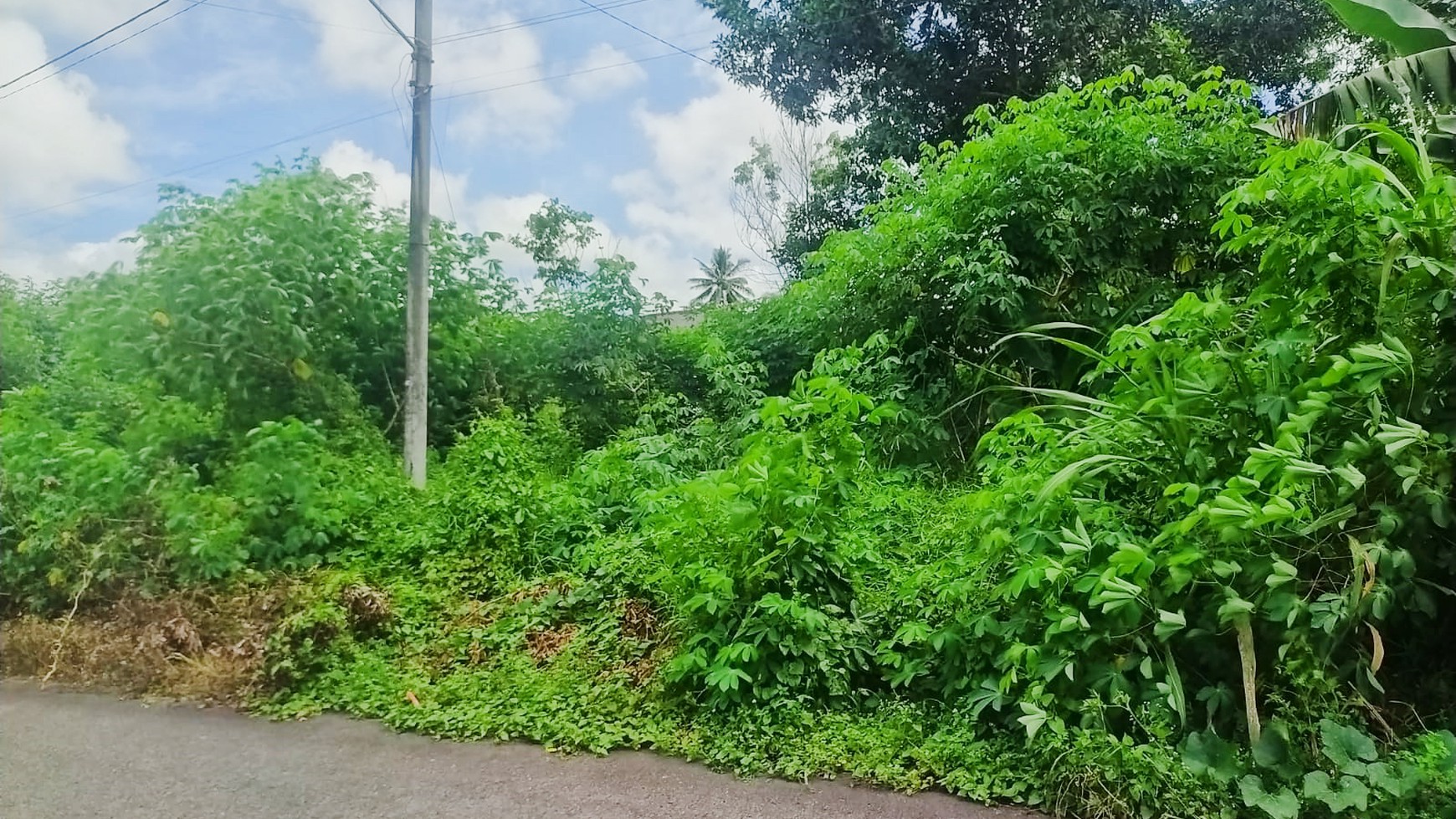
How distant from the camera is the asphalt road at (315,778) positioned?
1.34 m

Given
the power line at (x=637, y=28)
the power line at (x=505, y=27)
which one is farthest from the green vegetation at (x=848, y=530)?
the power line at (x=637, y=28)

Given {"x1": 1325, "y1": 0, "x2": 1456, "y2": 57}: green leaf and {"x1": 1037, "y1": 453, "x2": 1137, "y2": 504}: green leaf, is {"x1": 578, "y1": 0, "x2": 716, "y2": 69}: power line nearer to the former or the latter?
{"x1": 1037, "y1": 453, "x2": 1137, "y2": 504}: green leaf

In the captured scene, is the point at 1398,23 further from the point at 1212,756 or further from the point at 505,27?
the point at 505,27

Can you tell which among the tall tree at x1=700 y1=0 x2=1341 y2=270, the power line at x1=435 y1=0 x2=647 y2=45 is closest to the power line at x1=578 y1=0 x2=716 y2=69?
the power line at x1=435 y1=0 x2=647 y2=45

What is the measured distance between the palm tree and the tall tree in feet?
1.59

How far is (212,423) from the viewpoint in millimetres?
1839

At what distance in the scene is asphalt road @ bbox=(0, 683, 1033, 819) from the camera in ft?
4.40

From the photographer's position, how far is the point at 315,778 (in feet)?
4.78

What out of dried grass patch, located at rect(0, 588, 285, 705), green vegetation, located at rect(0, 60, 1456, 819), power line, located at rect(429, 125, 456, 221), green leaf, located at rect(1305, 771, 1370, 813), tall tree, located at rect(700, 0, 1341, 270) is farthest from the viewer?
tall tree, located at rect(700, 0, 1341, 270)

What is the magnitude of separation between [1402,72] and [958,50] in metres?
2.14

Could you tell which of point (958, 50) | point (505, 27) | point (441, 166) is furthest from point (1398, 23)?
point (441, 166)

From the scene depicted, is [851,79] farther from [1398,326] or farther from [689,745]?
[689,745]

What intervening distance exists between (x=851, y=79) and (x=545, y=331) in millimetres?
2179

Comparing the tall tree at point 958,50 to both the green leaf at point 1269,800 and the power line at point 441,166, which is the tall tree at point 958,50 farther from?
the green leaf at point 1269,800
